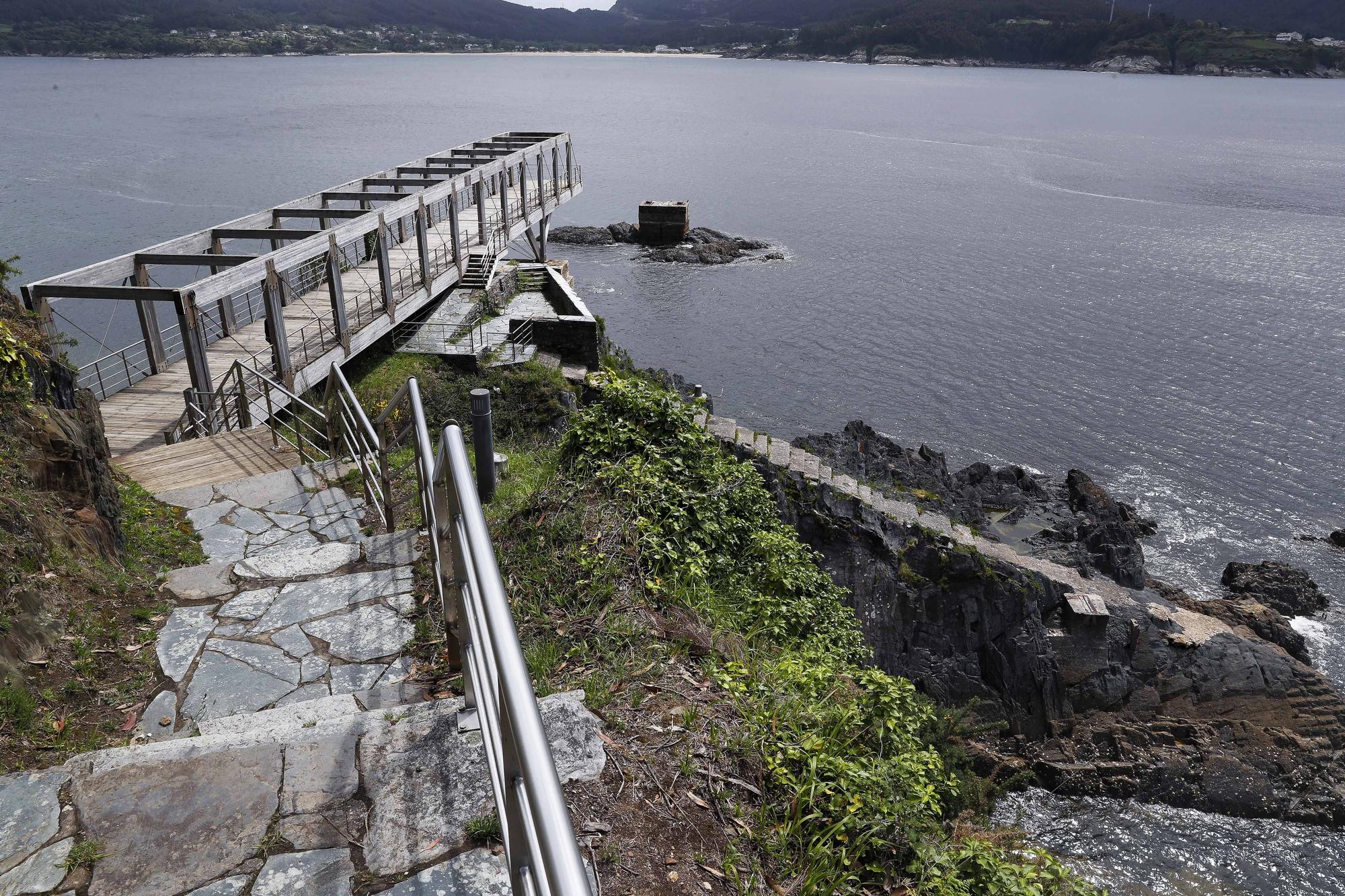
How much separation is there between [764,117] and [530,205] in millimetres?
82692

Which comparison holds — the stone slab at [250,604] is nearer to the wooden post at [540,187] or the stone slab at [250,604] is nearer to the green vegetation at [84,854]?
the green vegetation at [84,854]

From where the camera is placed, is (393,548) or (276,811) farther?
(393,548)

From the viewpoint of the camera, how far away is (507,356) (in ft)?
69.2

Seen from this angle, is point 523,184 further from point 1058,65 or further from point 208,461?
point 1058,65

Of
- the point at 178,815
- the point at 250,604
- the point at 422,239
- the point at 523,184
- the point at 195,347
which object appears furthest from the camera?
the point at 523,184

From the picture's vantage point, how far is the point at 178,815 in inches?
109

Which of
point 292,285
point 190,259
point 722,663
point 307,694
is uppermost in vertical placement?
point 190,259

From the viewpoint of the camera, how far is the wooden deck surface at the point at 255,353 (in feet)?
46.6

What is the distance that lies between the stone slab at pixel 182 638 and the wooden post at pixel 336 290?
1440 cm

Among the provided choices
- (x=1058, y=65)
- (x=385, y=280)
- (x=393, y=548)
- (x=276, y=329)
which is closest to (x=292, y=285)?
(x=385, y=280)

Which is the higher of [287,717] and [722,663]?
[287,717]

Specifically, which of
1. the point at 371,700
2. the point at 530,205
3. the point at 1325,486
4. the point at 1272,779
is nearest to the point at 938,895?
the point at 371,700

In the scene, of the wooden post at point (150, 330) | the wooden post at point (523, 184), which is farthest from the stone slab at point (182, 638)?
the wooden post at point (523, 184)

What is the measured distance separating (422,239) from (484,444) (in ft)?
66.8
